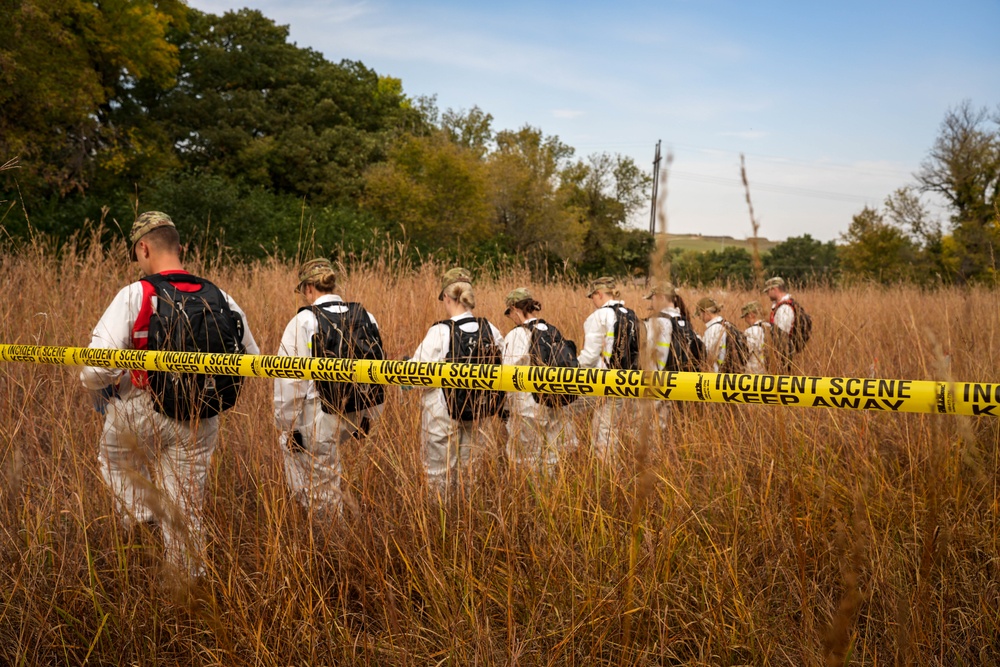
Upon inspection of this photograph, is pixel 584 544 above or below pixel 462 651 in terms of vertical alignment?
above

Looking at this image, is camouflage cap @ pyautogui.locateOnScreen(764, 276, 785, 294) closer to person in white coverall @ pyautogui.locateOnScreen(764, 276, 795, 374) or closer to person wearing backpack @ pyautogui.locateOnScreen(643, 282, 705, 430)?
person in white coverall @ pyautogui.locateOnScreen(764, 276, 795, 374)

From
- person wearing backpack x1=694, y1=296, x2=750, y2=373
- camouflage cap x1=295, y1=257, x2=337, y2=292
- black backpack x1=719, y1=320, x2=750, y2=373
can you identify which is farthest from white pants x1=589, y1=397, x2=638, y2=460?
camouflage cap x1=295, y1=257, x2=337, y2=292

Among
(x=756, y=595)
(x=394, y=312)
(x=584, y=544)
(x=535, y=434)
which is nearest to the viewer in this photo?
(x=756, y=595)

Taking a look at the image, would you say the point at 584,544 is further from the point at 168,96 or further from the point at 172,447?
the point at 168,96

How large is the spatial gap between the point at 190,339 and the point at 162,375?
0.88ft

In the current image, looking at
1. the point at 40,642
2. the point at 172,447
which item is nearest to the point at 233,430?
the point at 172,447

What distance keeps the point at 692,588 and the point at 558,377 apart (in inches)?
31.3

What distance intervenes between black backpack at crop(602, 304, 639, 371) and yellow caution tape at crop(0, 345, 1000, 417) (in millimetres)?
2880

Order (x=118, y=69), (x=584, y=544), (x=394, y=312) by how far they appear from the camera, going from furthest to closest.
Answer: (x=118, y=69) → (x=394, y=312) → (x=584, y=544)

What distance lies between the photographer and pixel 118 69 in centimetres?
2534

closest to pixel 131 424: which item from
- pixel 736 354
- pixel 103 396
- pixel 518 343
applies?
pixel 103 396

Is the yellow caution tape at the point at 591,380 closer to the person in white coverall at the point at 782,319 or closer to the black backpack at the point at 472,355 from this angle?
the black backpack at the point at 472,355

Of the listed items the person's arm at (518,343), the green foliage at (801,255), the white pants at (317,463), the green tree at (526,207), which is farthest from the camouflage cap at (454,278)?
the green foliage at (801,255)

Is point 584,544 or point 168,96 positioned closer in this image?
point 584,544
